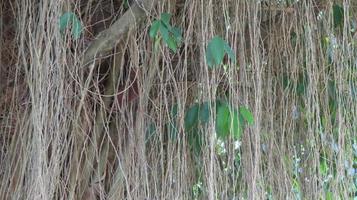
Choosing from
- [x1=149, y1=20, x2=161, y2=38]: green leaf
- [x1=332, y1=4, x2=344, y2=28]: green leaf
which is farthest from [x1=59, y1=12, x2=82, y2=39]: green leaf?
[x1=332, y1=4, x2=344, y2=28]: green leaf

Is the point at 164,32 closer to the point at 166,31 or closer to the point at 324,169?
the point at 166,31

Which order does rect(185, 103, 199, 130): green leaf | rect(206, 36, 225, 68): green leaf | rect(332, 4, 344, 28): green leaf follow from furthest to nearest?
rect(332, 4, 344, 28): green leaf → rect(185, 103, 199, 130): green leaf → rect(206, 36, 225, 68): green leaf

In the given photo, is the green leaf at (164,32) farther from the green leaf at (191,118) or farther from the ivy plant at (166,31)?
the green leaf at (191,118)

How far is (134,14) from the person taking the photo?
109cm

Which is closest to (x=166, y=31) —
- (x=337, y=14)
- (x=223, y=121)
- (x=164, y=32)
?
(x=164, y=32)

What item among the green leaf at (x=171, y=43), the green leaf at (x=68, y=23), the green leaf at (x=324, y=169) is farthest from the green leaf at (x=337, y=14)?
the green leaf at (x=68, y=23)

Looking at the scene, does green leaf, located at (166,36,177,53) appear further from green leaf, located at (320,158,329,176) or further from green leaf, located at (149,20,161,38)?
green leaf, located at (320,158,329,176)

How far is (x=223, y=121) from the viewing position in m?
1.02

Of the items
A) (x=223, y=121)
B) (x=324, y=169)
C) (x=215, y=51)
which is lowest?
Answer: (x=324, y=169)

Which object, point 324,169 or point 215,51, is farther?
point 324,169

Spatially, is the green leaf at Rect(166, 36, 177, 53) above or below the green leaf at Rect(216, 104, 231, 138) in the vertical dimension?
above

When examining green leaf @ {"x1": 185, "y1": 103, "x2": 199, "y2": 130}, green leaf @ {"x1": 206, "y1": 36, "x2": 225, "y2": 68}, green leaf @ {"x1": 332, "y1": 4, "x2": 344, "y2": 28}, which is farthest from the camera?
green leaf @ {"x1": 332, "y1": 4, "x2": 344, "y2": 28}

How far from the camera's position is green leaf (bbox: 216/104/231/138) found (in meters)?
1.02

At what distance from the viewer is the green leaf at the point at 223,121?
102 cm
